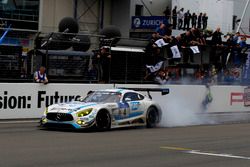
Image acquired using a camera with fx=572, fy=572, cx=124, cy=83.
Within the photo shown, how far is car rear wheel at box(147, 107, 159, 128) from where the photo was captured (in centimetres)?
1884

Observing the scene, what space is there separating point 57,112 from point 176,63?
39.9 ft

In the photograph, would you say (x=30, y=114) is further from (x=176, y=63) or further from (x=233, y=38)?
(x=233, y=38)

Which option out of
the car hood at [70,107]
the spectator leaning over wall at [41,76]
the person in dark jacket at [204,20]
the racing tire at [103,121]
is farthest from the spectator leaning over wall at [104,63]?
the person in dark jacket at [204,20]

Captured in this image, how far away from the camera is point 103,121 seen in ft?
55.0

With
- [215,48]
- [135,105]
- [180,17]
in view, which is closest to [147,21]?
[180,17]

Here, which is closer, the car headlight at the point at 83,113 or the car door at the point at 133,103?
the car headlight at the point at 83,113

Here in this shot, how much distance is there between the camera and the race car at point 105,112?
52.6 ft

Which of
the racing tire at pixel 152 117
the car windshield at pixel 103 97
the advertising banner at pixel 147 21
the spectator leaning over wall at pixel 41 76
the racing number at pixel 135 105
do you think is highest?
the advertising banner at pixel 147 21

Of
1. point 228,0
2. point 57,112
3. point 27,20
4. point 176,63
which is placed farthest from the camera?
point 228,0

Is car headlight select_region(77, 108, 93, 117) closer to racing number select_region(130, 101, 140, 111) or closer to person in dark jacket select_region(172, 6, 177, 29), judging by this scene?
racing number select_region(130, 101, 140, 111)

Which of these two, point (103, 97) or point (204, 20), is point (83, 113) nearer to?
point (103, 97)

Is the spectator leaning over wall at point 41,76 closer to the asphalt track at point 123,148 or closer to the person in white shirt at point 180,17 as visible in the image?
the asphalt track at point 123,148

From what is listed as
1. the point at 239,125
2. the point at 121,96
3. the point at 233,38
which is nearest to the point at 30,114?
the point at 121,96

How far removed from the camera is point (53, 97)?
21297 mm
